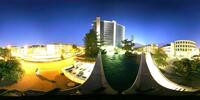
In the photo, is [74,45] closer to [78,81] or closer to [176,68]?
[78,81]

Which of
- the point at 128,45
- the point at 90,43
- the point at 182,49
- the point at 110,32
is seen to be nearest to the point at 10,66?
the point at 90,43

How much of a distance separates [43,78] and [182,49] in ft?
5.49

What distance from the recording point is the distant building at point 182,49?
18.7 feet

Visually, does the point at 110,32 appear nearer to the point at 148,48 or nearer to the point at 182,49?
the point at 148,48

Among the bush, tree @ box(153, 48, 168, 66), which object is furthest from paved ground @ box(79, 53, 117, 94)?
the bush

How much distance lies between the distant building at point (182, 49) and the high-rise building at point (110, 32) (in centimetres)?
54

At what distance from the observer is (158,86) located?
5727mm

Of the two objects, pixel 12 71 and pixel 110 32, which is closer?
pixel 110 32

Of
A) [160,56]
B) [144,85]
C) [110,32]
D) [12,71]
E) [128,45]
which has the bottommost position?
[144,85]

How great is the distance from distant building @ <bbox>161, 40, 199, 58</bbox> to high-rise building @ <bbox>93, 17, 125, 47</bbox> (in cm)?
54

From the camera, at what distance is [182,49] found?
5695 mm

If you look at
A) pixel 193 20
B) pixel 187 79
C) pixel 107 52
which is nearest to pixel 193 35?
pixel 193 20

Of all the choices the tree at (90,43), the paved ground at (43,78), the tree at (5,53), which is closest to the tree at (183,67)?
the tree at (90,43)

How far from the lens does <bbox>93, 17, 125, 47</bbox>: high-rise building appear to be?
566 cm
